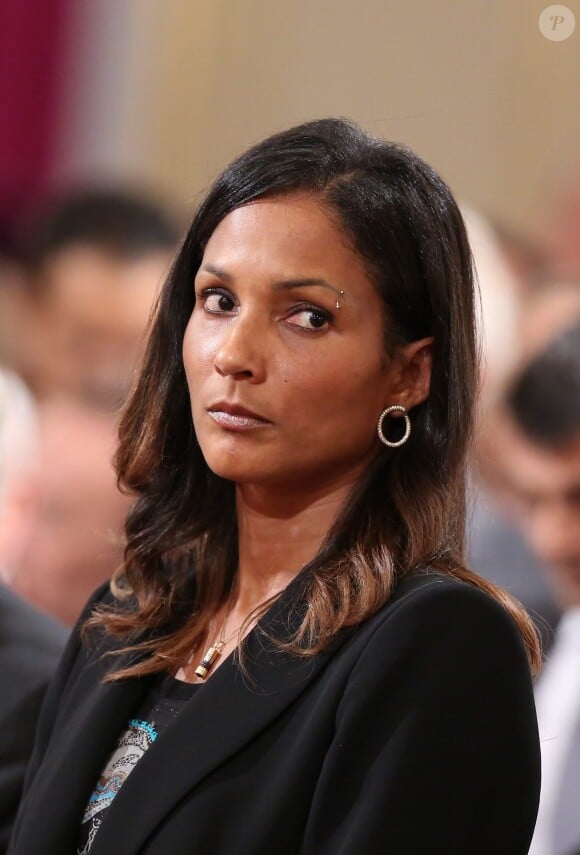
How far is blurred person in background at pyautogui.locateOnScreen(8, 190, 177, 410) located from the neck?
249 cm

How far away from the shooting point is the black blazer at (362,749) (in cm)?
159

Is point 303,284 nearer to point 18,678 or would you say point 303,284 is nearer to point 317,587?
point 317,587

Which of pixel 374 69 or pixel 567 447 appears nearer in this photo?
pixel 374 69

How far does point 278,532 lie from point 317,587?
16 cm

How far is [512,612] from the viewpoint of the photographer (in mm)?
1783

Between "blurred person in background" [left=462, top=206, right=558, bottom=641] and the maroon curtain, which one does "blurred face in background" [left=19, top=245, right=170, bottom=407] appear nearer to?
the maroon curtain

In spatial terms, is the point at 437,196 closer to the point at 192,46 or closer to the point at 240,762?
the point at 240,762

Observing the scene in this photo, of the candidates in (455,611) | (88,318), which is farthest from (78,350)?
(455,611)

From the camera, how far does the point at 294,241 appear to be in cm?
183

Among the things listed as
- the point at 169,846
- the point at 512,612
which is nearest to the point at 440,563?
the point at 512,612

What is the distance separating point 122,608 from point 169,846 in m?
0.52

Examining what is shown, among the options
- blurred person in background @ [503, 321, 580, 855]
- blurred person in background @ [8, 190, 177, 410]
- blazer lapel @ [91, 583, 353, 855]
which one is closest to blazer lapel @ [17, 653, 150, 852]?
blazer lapel @ [91, 583, 353, 855]

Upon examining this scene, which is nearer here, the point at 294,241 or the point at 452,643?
the point at 452,643

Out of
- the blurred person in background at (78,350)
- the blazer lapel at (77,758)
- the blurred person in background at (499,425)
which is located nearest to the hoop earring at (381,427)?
the blazer lapel at (77,758)
